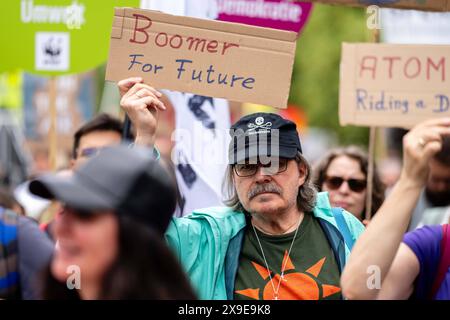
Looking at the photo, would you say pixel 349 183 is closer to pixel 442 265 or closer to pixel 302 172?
pixel 302 172

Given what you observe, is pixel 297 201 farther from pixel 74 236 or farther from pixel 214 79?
pixel 74 236

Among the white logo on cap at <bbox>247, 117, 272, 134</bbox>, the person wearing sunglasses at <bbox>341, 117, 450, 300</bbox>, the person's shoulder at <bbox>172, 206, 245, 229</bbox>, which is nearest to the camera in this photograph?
the person wearing sunglasses at <bbox>341, 117, 450, 300</bbox>

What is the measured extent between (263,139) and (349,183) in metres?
1.61

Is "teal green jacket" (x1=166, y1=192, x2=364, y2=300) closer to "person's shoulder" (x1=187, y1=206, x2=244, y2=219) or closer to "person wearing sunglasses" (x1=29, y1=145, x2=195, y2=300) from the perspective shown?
"person's shoulder" (x1=187, y1=206, x2=244, y2=219)

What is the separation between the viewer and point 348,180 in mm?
5277

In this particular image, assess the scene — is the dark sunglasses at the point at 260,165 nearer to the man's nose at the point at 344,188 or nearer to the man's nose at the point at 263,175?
the man's nose at the point at 263,175

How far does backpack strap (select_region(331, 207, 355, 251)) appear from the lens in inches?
144

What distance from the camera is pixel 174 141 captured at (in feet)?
18.1

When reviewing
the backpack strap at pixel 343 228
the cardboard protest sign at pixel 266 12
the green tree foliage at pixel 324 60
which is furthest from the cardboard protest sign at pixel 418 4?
the green tree foliage at pixel 324 60

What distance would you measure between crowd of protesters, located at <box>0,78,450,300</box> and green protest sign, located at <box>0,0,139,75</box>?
57.5 inches

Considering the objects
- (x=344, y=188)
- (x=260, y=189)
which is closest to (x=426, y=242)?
(x=260, y=189)

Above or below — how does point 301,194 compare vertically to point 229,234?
above

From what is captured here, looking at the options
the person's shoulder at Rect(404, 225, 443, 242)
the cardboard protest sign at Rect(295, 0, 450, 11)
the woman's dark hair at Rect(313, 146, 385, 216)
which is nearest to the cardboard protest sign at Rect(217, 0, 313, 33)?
the woman's dark hair at Rect(313, 146, 385, 216)

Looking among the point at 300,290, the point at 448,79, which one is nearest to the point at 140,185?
the point at 300,290
